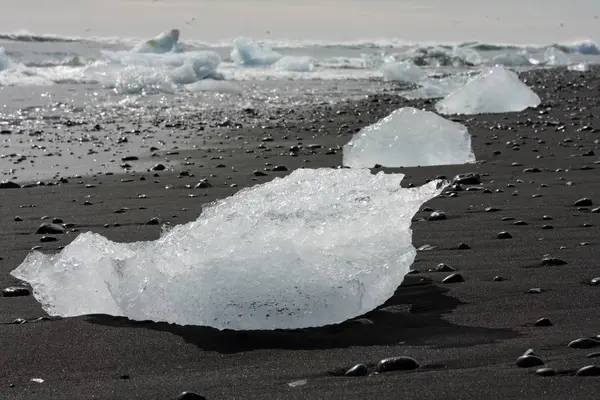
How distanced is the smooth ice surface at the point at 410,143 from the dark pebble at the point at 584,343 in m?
5.42

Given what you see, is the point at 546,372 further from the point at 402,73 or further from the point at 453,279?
the point at 402,73

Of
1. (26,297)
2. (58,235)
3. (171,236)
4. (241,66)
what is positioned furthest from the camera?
(241,66)

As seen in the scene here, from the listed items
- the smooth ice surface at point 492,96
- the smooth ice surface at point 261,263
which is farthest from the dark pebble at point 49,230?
the smooth ice surface at point 492,96

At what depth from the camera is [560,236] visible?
474 cm

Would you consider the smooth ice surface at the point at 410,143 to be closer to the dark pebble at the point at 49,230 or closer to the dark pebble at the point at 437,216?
the dark pebble at the point at 437,216

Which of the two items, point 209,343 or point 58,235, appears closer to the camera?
point 209,343

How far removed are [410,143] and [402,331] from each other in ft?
17.0

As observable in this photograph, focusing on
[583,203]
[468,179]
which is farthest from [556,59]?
[583,203]

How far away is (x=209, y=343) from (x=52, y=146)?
8547 mm

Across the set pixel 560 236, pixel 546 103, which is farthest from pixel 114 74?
pixel 560 236

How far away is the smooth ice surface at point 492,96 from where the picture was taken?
13938 mm

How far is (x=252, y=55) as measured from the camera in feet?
125

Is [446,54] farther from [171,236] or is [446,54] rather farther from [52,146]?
[171,236]

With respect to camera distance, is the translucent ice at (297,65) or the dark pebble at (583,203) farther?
the translucent ice at (297,65)
